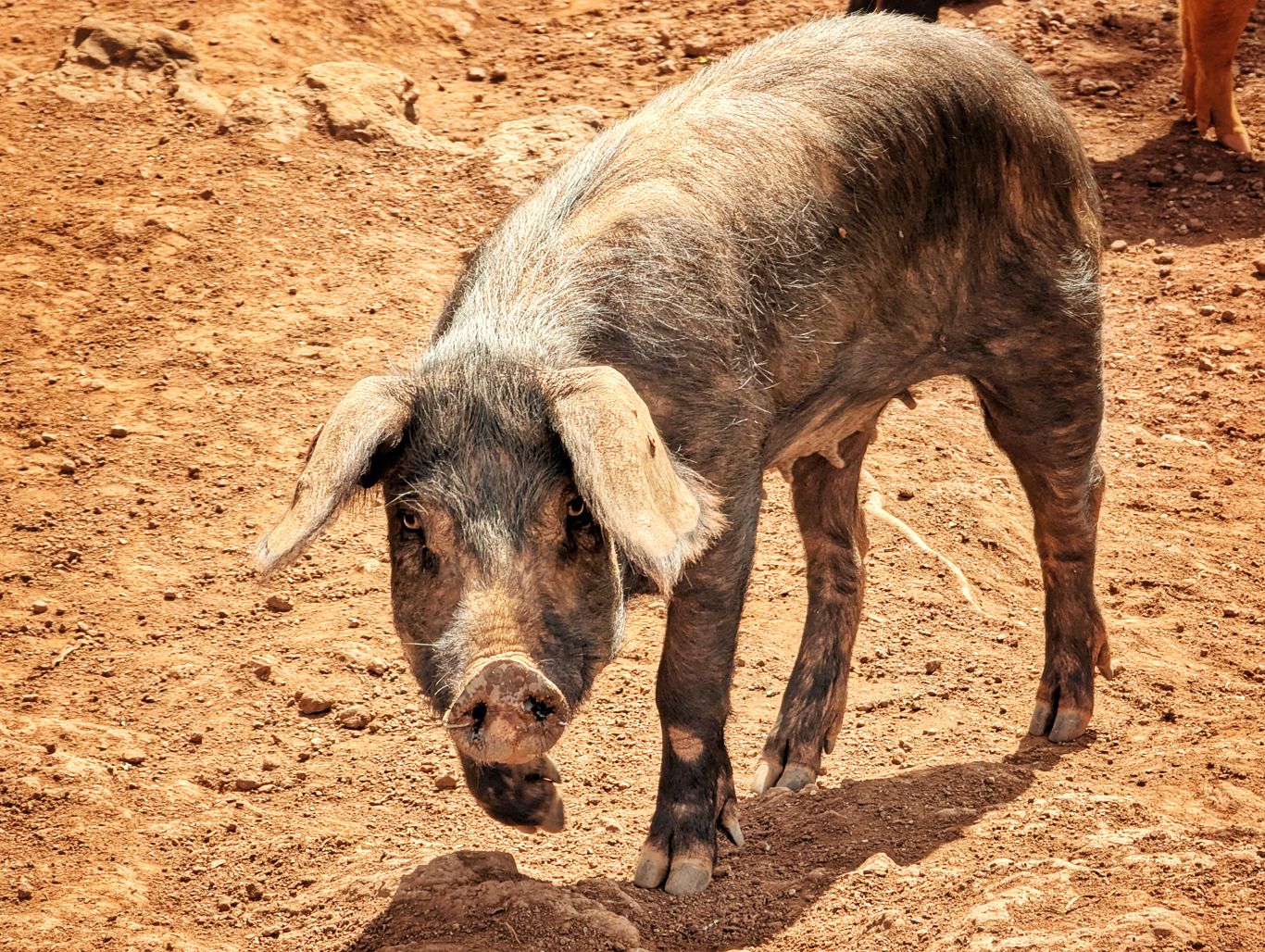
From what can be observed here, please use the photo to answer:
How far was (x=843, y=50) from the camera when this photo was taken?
17.9 ft

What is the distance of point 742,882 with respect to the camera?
5137 mm

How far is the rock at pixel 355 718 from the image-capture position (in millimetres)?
5922

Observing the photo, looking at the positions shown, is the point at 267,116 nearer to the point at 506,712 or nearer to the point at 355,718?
the point at 355,718

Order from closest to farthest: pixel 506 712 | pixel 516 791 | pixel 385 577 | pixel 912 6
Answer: pixel 506 712
pixel 516 791
pixel 385 577
pixel 912 6

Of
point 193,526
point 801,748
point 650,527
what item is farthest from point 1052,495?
point 193,526

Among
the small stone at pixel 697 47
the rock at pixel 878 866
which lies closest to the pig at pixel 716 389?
the rock at pixel 878 866

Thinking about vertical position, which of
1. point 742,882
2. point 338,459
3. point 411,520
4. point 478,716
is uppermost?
point 338,459

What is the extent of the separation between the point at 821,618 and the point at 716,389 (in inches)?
66.1

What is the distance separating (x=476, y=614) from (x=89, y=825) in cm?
205

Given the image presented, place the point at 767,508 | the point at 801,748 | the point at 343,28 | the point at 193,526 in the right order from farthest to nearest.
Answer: the point at 343,28, the point at 767,508, the point at 193,526, the point at 801,748

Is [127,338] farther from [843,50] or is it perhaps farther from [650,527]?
[650,527]

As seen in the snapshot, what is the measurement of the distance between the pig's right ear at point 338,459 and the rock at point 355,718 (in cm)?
185

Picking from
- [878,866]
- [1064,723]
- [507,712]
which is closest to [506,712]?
[507,712]

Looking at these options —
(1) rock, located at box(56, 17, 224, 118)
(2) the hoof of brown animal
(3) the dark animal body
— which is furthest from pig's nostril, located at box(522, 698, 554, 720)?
(3) the dark animal body
